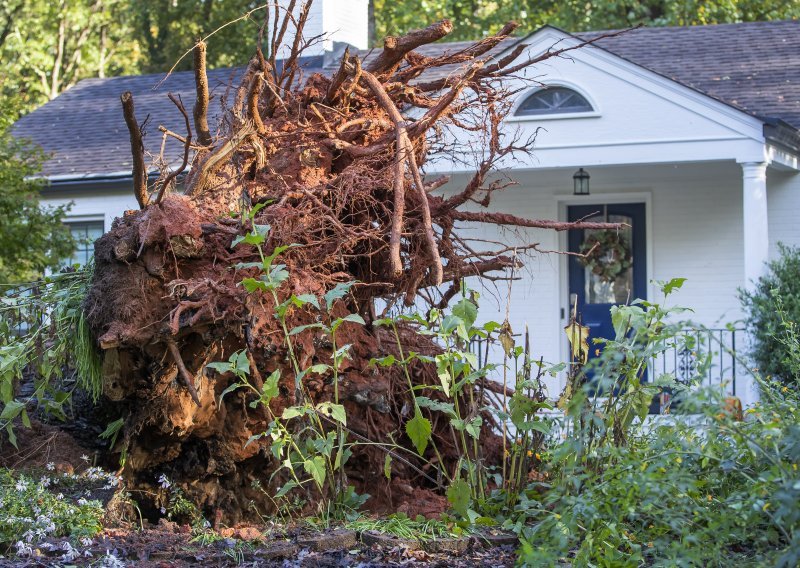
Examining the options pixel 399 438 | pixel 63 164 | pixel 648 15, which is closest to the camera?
pixel 399 438

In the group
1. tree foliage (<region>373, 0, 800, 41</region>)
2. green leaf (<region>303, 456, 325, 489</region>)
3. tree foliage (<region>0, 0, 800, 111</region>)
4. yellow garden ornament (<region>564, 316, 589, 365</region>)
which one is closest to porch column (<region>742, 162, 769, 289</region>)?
yellow garden ornament (<region>564, 316, 589, 365</region>)

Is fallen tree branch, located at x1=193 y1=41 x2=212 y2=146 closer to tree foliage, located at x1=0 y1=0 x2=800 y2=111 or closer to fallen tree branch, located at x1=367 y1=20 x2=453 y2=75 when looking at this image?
fallen tree branch, located at x1=367 y1=20 x2=453 y2=75

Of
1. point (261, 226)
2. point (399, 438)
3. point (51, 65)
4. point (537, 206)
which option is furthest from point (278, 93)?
Answer: point (51, 65)

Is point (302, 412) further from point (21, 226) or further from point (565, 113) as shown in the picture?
point (565, 113)

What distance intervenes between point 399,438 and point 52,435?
185 centimetres

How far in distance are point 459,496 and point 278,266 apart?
1251 millimetres

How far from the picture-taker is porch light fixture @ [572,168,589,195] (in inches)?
436

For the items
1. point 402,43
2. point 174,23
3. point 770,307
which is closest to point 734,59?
point 770,307

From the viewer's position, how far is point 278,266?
434 centimetres

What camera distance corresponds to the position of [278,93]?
5465 mm

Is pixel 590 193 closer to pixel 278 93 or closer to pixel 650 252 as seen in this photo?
pixel 650 252

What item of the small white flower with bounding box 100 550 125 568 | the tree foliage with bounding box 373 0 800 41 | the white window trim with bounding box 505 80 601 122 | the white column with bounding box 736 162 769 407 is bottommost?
the small white flower with bounding box 100 550 125 568

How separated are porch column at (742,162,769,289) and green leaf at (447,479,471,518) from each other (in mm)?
6272

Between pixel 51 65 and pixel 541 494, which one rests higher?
pixel 51 65
